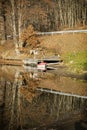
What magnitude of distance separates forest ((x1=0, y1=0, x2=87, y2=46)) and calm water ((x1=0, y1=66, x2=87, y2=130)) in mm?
27411

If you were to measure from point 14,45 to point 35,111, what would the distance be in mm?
36777

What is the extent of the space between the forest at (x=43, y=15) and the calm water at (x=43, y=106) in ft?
89.9

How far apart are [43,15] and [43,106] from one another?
127 ft

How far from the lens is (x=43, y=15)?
5403cm

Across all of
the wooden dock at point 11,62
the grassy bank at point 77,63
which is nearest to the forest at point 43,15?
the wooden dock at point 11,62

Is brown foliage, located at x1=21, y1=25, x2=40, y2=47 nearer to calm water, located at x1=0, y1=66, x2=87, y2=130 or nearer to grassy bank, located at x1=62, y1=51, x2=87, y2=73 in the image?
grassy bank, located at x1=62, y1=51, x2=87, y2=73

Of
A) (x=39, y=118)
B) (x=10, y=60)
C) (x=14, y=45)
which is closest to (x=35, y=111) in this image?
(x=39, y=118)

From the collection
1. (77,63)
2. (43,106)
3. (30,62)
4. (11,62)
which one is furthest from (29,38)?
(43,106)

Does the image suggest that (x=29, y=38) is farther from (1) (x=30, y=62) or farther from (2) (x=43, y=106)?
(2) (x=43, y=106)

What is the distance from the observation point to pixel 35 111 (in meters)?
15.2

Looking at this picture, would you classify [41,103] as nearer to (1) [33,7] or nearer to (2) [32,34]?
(2) [32,34]

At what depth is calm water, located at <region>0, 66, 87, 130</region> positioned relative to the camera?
1289 cm

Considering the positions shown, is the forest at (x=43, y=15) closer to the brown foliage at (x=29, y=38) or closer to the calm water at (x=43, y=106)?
the brown foliage at (x=29, y=38)

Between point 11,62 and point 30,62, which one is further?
point 11,62
